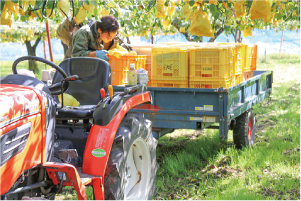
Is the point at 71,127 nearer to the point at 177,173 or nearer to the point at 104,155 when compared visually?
the point at 104,155

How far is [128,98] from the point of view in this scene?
2.83 metres

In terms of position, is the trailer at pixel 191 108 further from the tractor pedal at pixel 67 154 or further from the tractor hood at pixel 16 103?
the tractor hood at pixel 16 103

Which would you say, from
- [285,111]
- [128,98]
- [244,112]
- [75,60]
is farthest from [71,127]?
[285,111]

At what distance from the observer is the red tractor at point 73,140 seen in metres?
1.87

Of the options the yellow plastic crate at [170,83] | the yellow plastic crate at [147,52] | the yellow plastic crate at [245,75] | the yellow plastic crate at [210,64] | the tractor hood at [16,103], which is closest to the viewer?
the tractor hood at [16,103]

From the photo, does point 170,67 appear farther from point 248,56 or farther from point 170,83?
point 248,56

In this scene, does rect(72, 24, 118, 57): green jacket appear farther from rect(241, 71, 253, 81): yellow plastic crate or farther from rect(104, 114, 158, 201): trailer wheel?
rect(241, 71, 253, 81): yellow plastic crate

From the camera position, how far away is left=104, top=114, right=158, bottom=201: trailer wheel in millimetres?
2420

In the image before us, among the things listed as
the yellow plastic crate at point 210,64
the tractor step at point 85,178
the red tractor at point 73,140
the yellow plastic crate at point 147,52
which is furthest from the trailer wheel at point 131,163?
the yellow plastic crate at point 147,52

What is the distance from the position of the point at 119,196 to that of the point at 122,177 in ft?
0.45

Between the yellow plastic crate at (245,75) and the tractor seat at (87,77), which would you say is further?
the yellow plastic crate at (245,75)

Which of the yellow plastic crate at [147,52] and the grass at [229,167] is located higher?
the yellow plastic crate at [147,52]

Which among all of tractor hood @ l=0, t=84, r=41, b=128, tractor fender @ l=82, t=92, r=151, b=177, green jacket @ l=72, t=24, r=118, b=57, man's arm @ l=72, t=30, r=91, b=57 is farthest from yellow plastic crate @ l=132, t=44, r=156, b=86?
tractor hood @ l=0, t=84, r=41, b=128

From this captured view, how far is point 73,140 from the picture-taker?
2795 mm
